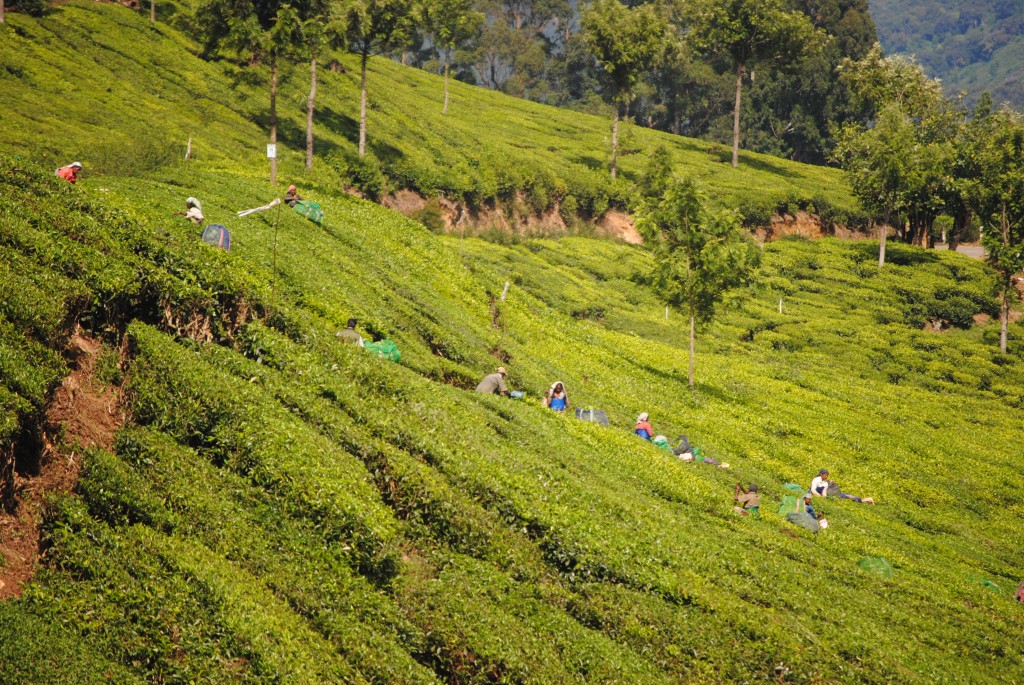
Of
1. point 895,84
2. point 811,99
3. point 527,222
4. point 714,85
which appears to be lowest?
point 527,222

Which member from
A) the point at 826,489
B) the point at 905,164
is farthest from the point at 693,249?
the point at 905,164

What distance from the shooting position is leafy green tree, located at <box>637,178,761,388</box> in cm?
3625

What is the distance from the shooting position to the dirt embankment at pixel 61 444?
11.8 m

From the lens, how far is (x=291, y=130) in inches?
2232

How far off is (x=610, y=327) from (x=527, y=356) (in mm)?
14187

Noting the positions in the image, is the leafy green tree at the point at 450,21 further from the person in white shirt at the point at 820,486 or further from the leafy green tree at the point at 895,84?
the person in white shirt at the point at 820,486

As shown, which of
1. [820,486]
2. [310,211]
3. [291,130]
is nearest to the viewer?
[820,486]

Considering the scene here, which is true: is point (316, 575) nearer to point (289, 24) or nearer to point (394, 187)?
point (289, 24)

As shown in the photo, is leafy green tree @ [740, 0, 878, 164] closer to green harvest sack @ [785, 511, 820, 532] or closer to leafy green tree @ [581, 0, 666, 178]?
leafy green tree @ [581, 0, 666, 178]

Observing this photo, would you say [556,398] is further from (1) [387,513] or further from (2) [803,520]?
(1) [387,513]

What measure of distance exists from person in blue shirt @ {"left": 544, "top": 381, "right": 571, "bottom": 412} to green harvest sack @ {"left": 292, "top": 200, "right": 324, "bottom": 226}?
13011 millimetres

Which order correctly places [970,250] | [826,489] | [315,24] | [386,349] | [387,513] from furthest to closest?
[970,250]
[315,24]
[826,489]
[386,349]
[387,513]

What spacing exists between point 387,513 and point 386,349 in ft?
30.0

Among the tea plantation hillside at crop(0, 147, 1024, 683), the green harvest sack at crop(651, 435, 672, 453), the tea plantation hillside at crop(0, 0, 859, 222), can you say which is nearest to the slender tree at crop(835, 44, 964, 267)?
the tea plantation hillside at crop(0, 0, 859, 222)
